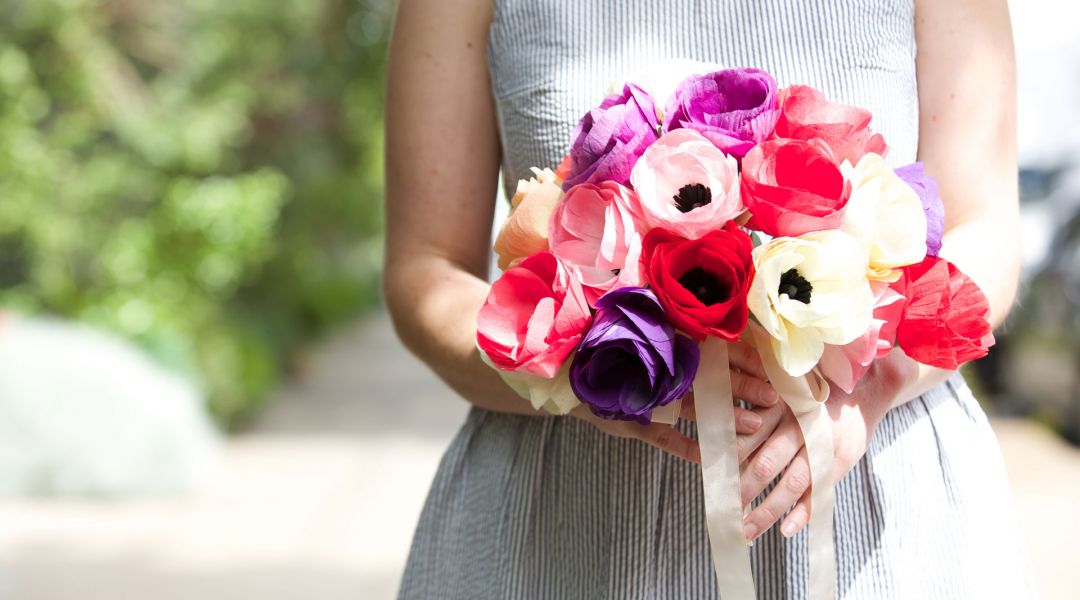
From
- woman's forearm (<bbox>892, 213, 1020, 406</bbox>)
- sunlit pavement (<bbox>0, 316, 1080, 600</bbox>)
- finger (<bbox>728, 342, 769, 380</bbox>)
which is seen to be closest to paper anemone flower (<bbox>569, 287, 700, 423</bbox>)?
finger (<bbox>728, 342, 769, 380</bbox>)

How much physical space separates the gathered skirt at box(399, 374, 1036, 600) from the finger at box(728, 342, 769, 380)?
0.80ft

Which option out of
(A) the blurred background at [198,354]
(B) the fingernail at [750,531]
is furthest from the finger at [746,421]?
(A) the blurred background at [198,354]

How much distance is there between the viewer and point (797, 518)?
1308mm

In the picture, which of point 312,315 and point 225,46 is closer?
point 225,46

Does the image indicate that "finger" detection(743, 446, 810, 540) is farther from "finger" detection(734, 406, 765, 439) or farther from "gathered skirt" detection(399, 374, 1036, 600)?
"gathered skirt" detection(399, 374, 1036, 600)

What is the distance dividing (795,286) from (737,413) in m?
0.17

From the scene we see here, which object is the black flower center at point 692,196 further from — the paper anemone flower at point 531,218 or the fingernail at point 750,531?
the fingernail at point 750,531

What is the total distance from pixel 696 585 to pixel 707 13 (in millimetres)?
770

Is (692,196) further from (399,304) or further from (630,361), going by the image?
(399,304)

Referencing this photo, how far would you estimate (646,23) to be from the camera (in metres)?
1.59

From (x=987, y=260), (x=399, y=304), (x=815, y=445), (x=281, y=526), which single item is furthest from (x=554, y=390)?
(x=281, y=526)

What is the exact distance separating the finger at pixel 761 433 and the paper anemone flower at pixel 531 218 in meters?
0.31

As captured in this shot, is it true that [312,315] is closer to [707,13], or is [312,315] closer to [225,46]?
[225,46]

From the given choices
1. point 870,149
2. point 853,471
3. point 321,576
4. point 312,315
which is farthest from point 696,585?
point 312,315
